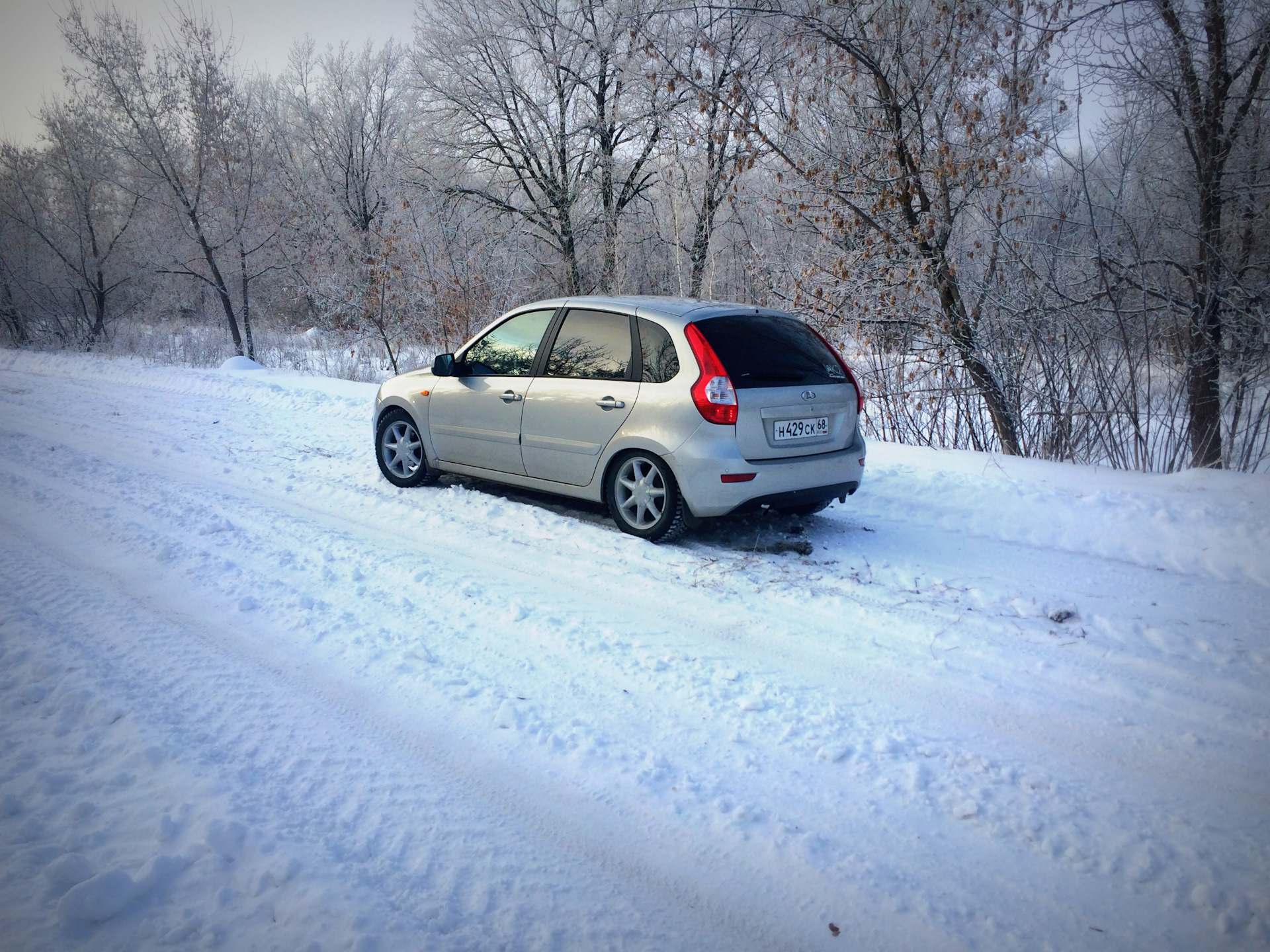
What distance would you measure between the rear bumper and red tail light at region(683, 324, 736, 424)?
75 millimetres

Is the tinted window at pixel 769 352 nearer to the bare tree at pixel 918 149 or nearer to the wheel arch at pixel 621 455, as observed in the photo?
the wheel arch at pixel 621 455

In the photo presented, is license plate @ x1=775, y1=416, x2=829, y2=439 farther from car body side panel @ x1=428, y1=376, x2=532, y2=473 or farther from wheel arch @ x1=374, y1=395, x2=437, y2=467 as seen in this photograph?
wheel arch @ x1=374, y1=395, x2=437, y2=467

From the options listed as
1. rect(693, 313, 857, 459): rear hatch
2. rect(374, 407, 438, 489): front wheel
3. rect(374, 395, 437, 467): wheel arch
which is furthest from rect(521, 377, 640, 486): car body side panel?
rect(374, 407, 438, 489): front wheel

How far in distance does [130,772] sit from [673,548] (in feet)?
11.4

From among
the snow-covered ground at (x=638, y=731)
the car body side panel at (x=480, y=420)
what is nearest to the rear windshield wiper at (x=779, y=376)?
the snow-covered ground at (x=638, y=731)

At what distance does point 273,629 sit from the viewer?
13.0ft

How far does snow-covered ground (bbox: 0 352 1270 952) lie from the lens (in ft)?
7.35

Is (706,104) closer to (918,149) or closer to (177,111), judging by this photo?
(918,149)

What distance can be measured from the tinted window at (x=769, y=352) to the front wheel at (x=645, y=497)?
0.86m

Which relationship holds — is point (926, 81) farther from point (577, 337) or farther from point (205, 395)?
point (205, 395)

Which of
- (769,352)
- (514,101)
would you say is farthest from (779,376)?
(514,101)

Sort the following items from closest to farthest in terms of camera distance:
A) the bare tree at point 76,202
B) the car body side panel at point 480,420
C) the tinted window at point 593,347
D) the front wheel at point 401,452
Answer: the tinted window at point 593,347 < the car body side panel at point 480,420 < the front wheel at point 401,452 < the bare tree at point 76,202

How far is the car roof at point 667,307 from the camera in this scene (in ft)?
17.9

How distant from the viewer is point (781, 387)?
17.0ft
